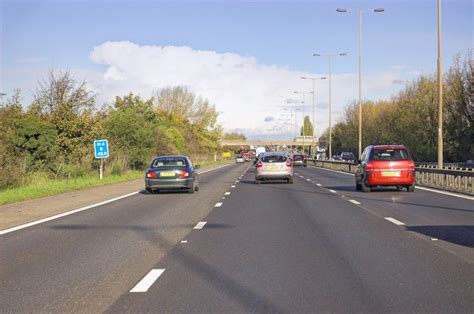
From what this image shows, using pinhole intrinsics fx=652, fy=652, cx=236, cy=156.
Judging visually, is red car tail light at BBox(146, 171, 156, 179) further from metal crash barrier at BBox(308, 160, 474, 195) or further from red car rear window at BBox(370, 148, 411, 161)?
metal crash barrier at BBox(308, 160, 474, 195)

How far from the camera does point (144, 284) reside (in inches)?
310

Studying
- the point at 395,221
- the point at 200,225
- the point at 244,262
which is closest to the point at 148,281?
the point at 244,262

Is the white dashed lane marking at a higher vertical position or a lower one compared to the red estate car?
lower

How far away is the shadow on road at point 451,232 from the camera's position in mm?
11387

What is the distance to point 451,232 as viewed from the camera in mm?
12531

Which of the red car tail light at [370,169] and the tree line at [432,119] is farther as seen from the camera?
the tree line at [432,119]

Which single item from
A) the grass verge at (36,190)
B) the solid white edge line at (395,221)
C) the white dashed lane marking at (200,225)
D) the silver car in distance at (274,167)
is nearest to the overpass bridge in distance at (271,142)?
the silver car in distance at (274,167)

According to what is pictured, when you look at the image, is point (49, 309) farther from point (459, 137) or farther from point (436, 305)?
point (459, 137)

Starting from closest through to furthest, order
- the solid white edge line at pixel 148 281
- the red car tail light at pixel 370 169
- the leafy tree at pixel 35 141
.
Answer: the solid white edge line at pixel 148 281 < the red car tail light at pixel 370 169 < the leafy tree at pixel 35 141

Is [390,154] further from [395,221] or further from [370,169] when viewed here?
[395,221]

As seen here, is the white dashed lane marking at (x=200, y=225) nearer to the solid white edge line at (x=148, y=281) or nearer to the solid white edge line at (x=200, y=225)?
the solid white edge line at (x=200, y=225)

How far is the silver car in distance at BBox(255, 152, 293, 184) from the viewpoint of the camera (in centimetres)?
3191

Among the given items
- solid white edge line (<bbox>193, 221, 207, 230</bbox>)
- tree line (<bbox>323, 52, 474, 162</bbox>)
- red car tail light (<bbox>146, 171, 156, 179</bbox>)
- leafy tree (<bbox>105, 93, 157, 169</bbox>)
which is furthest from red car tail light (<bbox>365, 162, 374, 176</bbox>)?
tree line (<bbox>323, 52, 474, 162</bbox>)

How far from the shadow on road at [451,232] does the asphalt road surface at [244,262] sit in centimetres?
2
